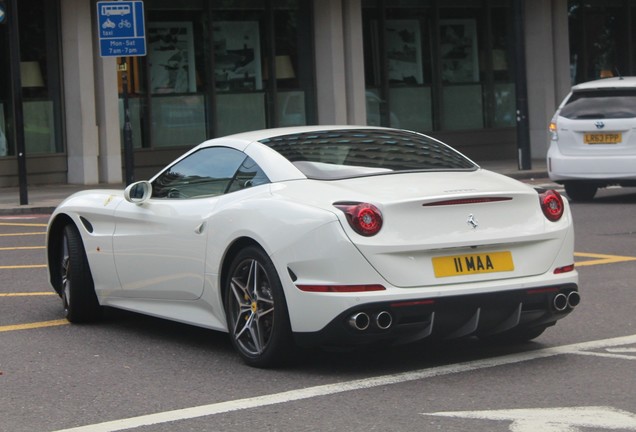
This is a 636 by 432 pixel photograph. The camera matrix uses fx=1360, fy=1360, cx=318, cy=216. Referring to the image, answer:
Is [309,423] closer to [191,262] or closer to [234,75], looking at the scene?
[191,262]

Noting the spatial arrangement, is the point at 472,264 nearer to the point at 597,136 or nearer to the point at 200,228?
the point at 200,228

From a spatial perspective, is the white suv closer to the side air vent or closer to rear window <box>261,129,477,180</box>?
rear window <box>261,129,477,180</box>

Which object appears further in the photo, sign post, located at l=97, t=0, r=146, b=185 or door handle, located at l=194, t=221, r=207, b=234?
sign post, located at l=97, t=0, r=146, b=185

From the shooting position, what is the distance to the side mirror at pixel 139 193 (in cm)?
854

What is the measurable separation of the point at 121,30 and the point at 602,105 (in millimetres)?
7906

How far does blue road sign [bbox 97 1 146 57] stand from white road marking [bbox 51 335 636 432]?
49.2 ft

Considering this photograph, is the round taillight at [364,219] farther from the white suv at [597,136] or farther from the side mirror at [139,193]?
the white suv at [597,136]

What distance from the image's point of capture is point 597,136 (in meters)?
18.5

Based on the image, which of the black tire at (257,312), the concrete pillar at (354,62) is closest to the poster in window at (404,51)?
the concrete pillar at (354,62)

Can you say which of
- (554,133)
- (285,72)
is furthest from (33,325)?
(285,72)

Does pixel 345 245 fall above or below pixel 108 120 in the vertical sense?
below

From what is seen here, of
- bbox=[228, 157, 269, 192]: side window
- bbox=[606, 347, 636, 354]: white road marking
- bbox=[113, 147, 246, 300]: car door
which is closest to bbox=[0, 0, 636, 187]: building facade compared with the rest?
bbox=[113, 147, 246, 300]: car door

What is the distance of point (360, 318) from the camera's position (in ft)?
22.3

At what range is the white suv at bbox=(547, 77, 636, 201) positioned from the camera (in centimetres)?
1830
